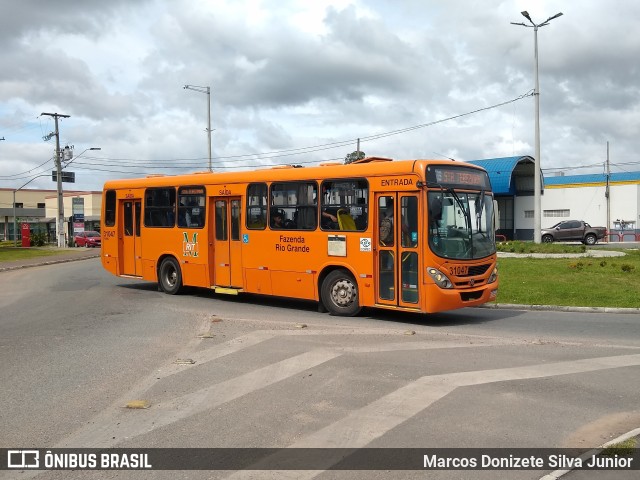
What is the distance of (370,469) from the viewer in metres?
4.61

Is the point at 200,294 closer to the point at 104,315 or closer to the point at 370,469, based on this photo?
the point at 104,315

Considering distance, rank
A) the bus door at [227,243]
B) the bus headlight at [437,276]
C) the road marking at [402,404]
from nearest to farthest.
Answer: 1. the road marking at [402,404]
2. the bus headlight at [437,276]
3. the bus door at [227,243]

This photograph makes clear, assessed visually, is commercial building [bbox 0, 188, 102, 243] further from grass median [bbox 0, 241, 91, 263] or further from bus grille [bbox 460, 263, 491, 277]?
bus grille [bbox 460, 263, 491, 277]

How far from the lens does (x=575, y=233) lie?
41375 millimetres

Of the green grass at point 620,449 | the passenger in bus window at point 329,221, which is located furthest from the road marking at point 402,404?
the passenger in bus window at point 329,221

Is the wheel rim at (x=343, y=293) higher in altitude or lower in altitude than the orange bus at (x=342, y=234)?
lower

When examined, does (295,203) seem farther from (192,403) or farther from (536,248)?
(536,248)

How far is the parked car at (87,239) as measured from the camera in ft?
177

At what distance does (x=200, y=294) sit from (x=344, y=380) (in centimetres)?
1014

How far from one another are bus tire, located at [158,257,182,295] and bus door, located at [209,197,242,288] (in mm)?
1651

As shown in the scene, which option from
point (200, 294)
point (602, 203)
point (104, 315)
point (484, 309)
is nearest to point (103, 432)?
point (104, 315)

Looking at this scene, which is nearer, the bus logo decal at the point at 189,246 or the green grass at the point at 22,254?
the bus logo decal at the point at 189,246

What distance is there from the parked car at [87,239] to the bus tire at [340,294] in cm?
4579

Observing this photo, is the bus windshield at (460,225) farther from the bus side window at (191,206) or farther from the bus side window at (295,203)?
the bus side window at (191,206)
